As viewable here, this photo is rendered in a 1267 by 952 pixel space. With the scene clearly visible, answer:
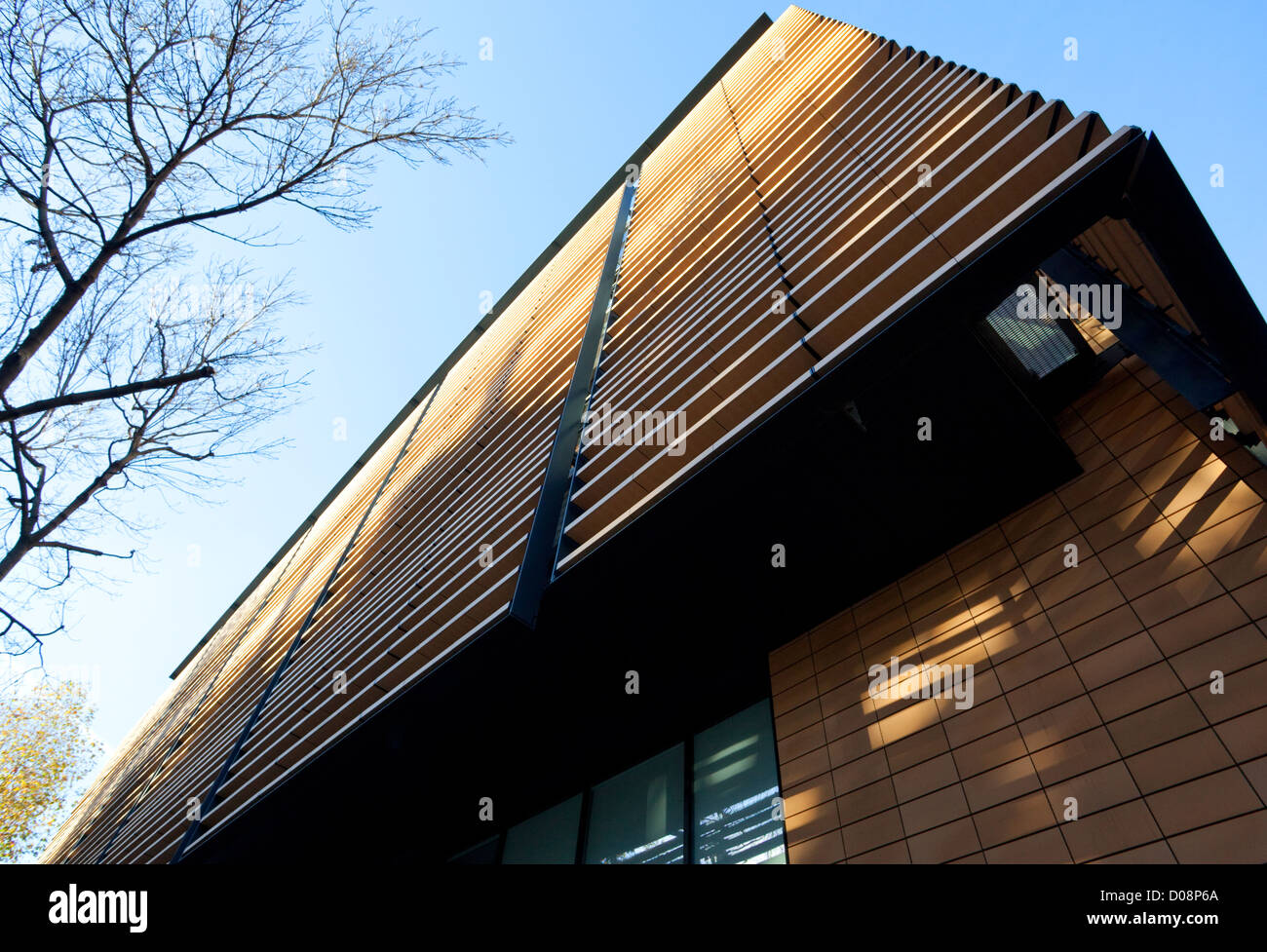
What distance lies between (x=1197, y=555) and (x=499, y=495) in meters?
5.28

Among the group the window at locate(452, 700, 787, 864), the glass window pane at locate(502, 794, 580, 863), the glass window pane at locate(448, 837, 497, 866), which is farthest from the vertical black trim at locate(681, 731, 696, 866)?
the glass window pane at locate(448, 837, 497, 866)

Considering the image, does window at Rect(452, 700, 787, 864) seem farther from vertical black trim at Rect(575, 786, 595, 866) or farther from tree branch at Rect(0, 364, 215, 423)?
tree branch at Rect(0, 364, 215, 423)

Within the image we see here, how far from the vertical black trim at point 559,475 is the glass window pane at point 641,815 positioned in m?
1.57

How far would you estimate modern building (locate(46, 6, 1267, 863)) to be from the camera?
2.97m

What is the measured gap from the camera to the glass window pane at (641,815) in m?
4.57

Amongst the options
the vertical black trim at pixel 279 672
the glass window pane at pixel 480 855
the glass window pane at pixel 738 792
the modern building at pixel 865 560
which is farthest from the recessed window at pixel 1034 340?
the vertical black trim at pixel 279 672

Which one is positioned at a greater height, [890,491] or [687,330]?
[687,330]

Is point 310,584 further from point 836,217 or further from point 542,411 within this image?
point 836,217

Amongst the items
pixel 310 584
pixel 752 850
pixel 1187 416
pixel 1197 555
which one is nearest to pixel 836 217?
pixel 1187 416

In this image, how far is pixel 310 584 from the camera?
468 inches

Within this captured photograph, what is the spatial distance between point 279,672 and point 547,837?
209 inches

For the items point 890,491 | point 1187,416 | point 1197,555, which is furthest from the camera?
point 890,491

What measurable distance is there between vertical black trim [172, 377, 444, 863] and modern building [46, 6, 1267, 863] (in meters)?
0.15

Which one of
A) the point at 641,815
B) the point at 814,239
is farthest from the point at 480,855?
the point at 814,239
